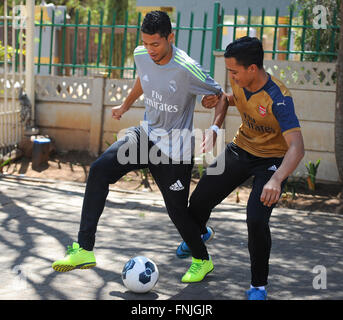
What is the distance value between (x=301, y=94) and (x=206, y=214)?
4.15 m

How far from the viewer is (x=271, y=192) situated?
3.83m

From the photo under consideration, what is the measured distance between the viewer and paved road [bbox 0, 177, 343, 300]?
174 inches

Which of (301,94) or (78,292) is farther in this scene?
(301,94)

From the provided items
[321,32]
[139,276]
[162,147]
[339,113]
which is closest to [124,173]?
[162,147]

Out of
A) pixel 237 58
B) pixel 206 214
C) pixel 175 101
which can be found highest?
pixel 237 58

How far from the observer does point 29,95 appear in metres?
9.50

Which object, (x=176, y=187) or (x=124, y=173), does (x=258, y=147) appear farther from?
(x=124, y=173)

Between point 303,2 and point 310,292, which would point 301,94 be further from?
point 310,292

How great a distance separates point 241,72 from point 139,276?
1576 millimetres

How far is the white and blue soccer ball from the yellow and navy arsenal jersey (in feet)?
3.69

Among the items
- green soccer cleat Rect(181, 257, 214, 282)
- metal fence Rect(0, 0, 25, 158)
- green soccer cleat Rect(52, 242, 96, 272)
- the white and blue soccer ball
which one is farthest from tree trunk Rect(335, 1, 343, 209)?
metal fence Rect(0, 0, 25, 158)

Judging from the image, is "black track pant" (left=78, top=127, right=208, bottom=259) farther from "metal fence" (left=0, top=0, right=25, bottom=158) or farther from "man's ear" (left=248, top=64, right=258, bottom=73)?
→ "metal fence" (left=0, top=0, right=25, bottom=158)

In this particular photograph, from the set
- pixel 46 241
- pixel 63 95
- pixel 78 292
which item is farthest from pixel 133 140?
pixel 63 95

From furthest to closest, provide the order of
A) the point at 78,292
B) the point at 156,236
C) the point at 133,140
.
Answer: the point at 156,236, the point at 133,140, the point at 78,292
